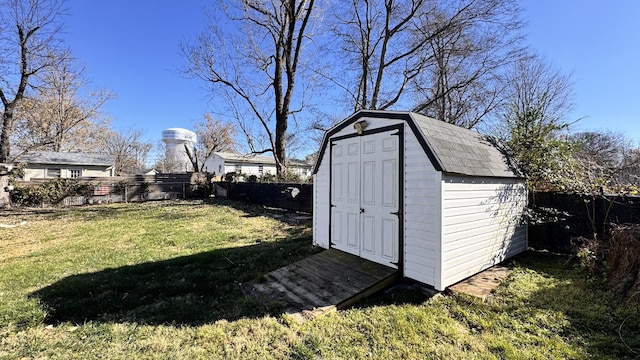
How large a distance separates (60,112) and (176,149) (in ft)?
64.3

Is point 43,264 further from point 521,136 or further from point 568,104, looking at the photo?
point 568,104

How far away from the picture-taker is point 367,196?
190 inches

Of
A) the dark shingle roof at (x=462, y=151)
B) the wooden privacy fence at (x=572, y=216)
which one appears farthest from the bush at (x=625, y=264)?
the dark shingle roof at (x=462, y=151)

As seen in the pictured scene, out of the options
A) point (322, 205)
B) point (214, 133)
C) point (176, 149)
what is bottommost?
point (322, 205)

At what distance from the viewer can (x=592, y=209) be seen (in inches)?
211

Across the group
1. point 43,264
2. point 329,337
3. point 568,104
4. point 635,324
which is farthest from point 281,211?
point 568,104

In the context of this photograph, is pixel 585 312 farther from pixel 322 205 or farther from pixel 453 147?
pixel 322 205

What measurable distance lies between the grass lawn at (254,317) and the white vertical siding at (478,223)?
0.42 metres

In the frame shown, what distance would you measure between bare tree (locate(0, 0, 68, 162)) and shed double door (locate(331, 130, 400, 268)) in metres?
15.8

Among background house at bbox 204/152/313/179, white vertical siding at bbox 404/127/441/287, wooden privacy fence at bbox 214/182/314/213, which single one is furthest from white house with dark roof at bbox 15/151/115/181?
white vertical siding at bbox 404/127/441/287

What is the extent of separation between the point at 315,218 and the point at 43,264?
214 inches

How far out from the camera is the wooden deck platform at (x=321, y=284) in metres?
3.64

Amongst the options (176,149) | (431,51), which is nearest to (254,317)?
(431,51)

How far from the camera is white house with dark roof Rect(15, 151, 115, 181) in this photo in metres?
18.9
